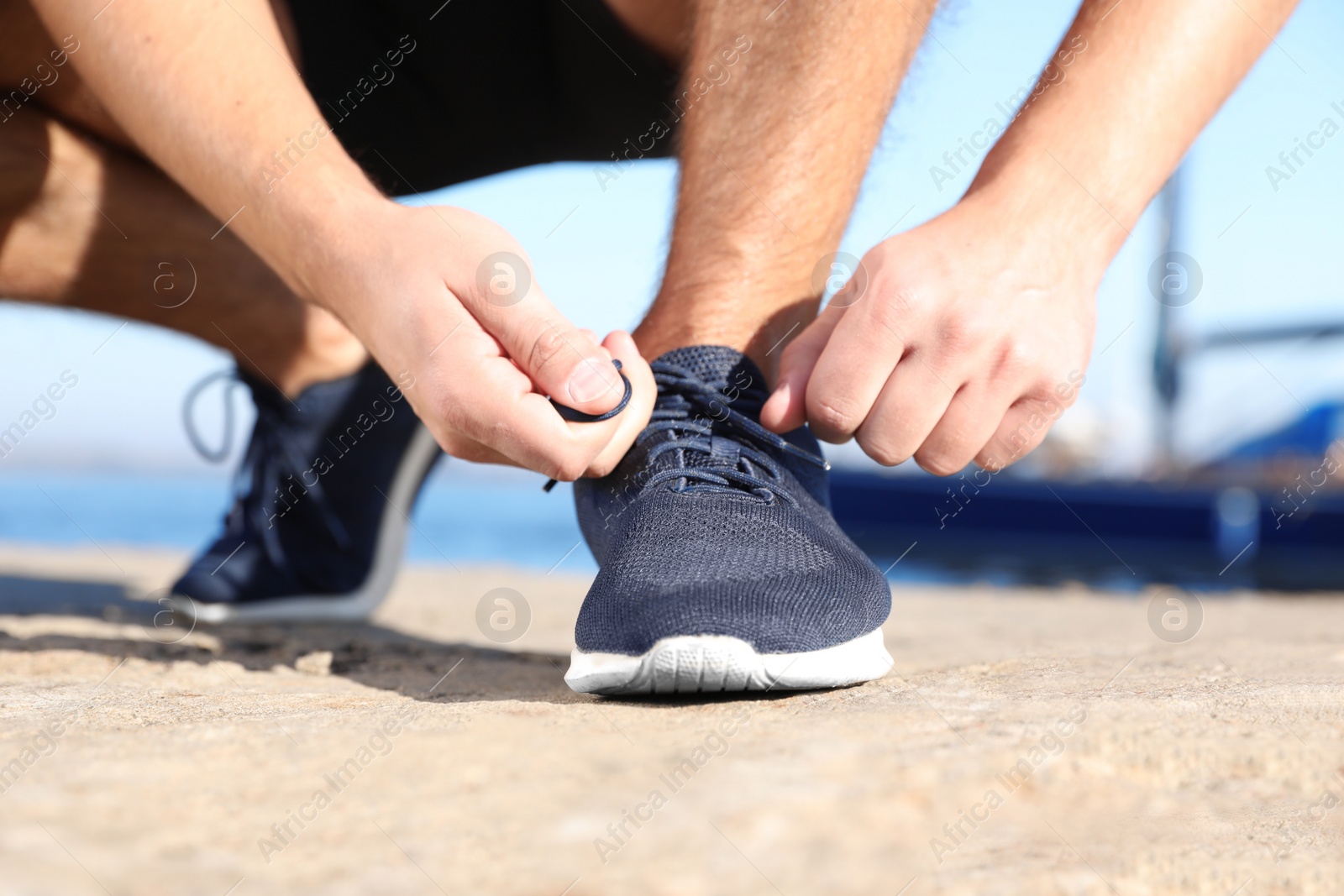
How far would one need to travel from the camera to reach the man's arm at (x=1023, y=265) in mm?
1250

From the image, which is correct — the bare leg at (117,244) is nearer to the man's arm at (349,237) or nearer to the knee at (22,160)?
the knee at (22,160)

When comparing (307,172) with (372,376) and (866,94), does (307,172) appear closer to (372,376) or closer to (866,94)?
(866,94)

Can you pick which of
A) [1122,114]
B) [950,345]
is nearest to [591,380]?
[950,345]

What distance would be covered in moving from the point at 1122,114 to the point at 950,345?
0.42 meters

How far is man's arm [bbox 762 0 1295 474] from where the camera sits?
1250 mm

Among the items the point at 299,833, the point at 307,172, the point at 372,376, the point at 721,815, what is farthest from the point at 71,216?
the point at 721,815

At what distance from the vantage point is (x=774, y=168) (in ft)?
4.68

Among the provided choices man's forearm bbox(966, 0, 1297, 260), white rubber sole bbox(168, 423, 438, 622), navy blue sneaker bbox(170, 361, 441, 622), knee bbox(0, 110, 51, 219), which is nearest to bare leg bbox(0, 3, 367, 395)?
knee bbox(0, 110, 51, 219)

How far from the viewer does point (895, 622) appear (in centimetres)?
284

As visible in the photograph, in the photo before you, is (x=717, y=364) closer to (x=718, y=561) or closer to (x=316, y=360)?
(x=718, y=561)

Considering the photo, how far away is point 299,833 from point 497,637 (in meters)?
1.62

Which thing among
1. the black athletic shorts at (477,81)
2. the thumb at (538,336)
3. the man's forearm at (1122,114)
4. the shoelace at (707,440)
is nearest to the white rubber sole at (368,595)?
the black athletic shorts at (477,81)

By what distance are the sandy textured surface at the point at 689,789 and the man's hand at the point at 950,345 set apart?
1.14 ft

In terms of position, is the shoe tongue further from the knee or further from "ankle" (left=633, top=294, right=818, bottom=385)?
the knee
